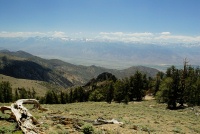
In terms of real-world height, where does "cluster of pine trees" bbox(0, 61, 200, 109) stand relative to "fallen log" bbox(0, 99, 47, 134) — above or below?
below

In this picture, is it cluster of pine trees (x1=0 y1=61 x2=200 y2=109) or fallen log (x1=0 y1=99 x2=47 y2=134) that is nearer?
fallen log (x1=0 y1=99 x2=47 y2=134)

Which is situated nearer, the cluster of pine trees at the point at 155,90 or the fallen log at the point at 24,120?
the fallen log at the point at 24,120

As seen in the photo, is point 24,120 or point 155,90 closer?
point 24,120

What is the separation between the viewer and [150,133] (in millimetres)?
18391

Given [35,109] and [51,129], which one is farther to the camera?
Answer: [35,109]

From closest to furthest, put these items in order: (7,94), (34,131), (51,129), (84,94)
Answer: (34,131), (51,129), (7,94), (84,94)

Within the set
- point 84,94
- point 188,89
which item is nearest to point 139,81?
point 188,89

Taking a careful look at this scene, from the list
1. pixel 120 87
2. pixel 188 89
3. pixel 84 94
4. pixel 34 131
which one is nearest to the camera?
pixel 34 131

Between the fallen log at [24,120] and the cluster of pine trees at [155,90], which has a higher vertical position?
the fallen log at [24,120]

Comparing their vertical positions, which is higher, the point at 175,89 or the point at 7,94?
the point at 175,89

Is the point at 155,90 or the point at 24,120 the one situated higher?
the point at 24,120

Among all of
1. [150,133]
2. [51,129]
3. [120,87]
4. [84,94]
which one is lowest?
[84,94]

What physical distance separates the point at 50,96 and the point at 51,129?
4197 inches

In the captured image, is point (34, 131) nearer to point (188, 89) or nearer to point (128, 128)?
point (128, 128)
